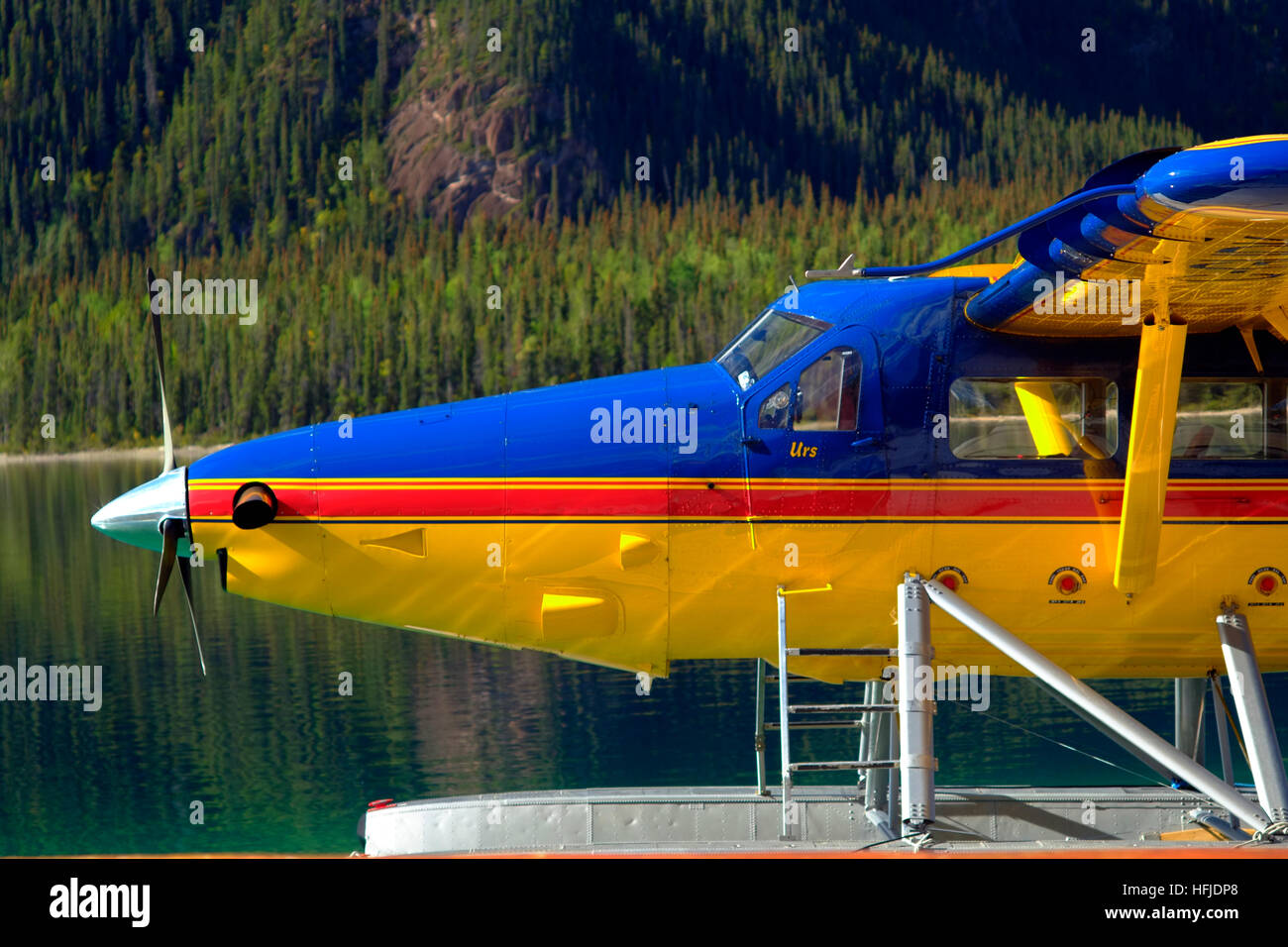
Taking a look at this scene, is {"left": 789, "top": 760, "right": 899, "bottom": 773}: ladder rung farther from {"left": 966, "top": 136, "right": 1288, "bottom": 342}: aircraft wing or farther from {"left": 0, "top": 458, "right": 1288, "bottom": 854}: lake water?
{"left": 0, "top": 458, "right": 1288, "bottom": 854}: lake water

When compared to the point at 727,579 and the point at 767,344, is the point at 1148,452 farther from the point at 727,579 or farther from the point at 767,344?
the point at 727,579

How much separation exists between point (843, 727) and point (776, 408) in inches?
82.8

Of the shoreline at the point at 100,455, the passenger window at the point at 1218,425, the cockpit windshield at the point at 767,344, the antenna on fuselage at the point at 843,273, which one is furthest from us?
the shoreline at the point at 100,455

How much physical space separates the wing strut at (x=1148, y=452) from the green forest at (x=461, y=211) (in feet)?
248

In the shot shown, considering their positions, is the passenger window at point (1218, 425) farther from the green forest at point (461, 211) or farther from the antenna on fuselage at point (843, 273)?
the green forest at point (461, 211)

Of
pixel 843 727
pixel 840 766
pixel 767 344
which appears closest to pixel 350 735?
pixel 843 727

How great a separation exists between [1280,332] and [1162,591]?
54.4 inches

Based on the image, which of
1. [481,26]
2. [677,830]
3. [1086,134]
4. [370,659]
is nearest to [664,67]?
[481,26]

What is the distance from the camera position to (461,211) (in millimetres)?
164625

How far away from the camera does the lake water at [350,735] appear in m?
13.7

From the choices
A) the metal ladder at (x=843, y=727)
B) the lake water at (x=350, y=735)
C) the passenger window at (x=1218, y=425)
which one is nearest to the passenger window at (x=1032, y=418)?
the passenger window at (x=1218, y=425)

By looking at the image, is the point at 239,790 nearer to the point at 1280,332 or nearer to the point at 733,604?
the point at 733,604

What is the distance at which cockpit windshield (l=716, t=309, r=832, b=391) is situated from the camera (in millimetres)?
6586

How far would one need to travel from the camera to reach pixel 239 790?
14.2 m
